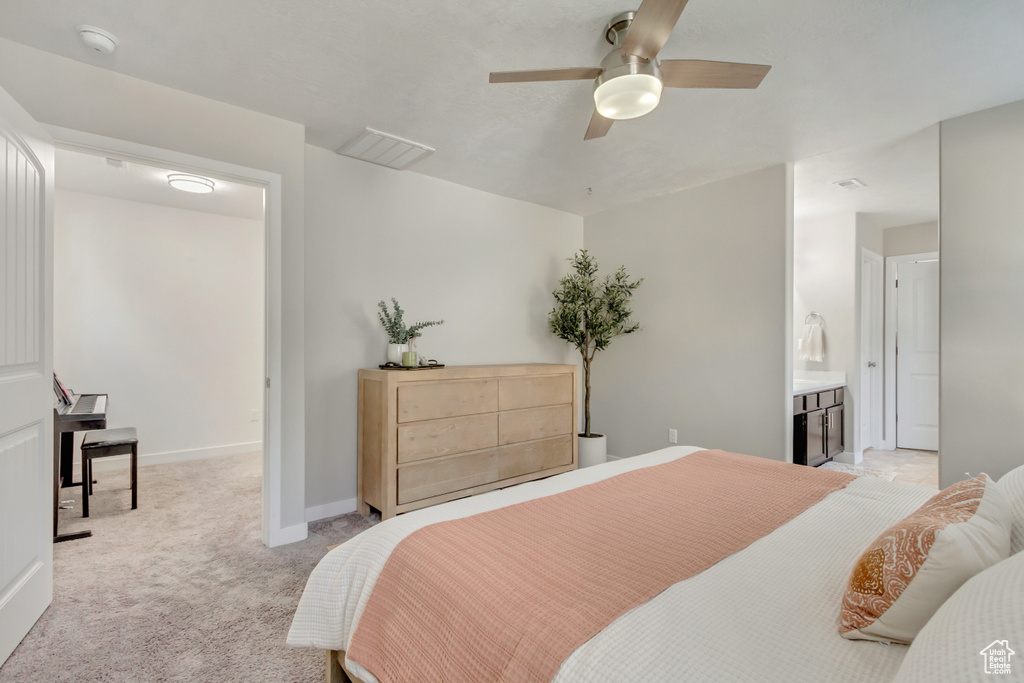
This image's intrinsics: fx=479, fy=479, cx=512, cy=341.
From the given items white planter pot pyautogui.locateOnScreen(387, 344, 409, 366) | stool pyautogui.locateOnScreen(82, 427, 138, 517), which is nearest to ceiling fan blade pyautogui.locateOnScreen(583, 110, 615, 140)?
white planter pot pyautogui.locateOnScreen(387, 344, 409, 366)

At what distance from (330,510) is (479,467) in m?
1.05

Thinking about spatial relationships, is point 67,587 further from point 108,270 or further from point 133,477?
point 108,270

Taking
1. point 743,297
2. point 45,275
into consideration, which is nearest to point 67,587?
point 45,275

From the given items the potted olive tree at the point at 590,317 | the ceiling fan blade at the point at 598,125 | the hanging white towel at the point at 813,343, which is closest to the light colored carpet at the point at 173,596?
the potted olive tree at the point at 590,317

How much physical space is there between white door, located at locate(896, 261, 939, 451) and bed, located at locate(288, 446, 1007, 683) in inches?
170

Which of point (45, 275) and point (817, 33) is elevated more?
Answer: point (817, 33)

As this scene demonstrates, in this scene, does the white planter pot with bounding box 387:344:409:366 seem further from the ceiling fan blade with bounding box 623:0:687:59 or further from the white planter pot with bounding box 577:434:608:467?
the ceiling fan blade with bounding box 623:0:687:59

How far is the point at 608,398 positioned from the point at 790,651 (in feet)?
12.8

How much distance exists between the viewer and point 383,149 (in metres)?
3.16

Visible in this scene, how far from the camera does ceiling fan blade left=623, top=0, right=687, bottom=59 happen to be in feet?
4.99

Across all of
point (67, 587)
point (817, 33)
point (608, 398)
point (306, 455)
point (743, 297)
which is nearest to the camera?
point (817, 33)

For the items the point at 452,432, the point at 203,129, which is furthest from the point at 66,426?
the point at 452,432

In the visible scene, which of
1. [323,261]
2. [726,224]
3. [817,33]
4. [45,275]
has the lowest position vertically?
[45,275]

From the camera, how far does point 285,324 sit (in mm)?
2896
